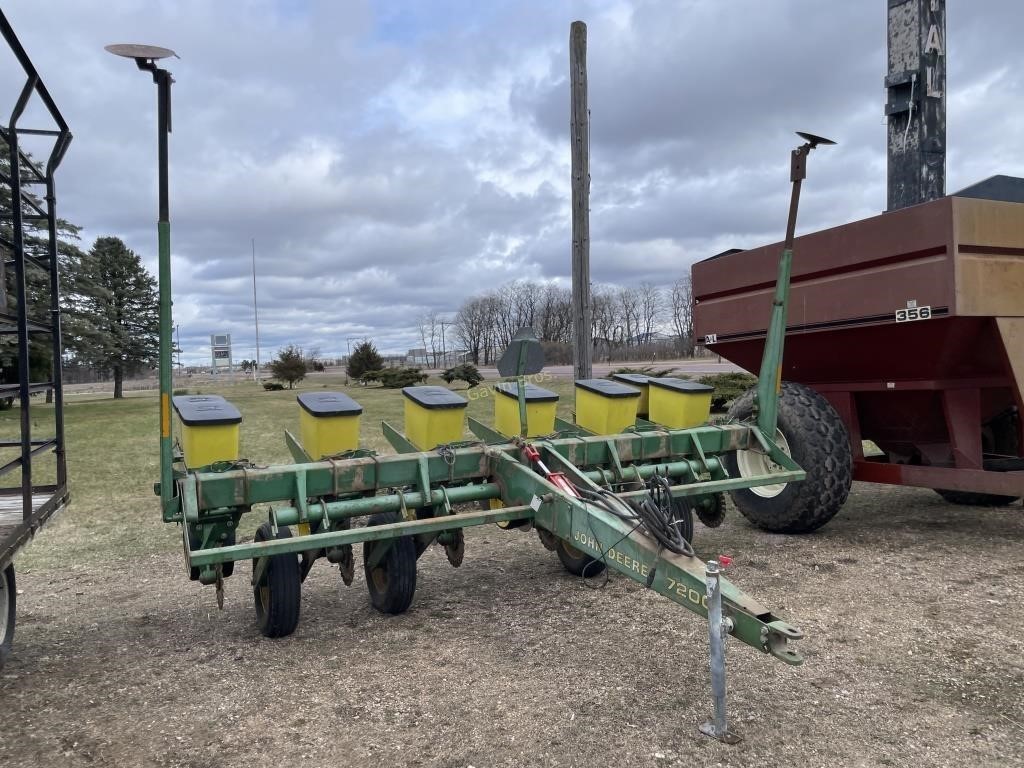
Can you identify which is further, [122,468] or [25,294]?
[122,468]

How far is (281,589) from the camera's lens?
4.01m

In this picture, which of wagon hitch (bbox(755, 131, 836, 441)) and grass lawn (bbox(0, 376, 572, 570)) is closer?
wagon hitch (bbox(755, 131, 836, 441))

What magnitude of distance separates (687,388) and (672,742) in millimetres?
2871

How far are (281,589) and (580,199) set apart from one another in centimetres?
552

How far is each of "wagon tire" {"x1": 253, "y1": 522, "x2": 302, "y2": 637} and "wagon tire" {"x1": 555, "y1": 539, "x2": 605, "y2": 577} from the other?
1.71 m

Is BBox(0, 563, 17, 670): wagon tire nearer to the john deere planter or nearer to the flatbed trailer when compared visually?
the flatbed trailer

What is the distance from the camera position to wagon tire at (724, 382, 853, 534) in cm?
554

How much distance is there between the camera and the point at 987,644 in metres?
3.65

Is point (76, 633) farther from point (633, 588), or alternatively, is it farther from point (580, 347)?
point (580, 347)

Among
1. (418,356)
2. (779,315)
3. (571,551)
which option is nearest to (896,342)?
(779,315)

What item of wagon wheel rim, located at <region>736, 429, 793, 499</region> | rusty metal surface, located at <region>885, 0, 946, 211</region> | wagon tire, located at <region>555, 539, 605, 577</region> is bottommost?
wagon tire, located at <region>555, 539, 605, 577</region>

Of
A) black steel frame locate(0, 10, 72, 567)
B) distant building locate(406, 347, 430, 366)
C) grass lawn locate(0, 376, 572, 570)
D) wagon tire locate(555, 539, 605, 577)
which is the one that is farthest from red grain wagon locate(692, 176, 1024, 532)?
distant building locate(406, 347, 430, 366)

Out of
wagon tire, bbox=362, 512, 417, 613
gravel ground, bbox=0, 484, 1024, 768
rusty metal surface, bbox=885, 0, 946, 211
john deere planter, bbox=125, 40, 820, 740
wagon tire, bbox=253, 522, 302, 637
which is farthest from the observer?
rusty metal surface, bbox=885, 0, 946, 211

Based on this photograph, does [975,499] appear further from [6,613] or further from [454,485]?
[6,613]
